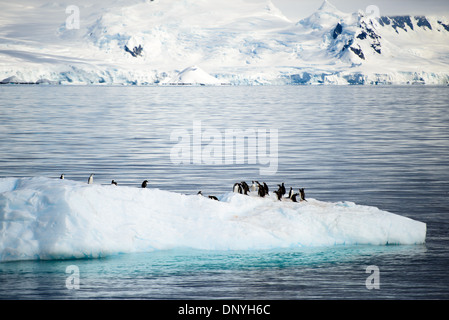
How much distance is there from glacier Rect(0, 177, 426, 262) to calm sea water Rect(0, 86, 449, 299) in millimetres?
324

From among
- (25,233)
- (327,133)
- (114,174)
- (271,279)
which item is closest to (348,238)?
(271,279)

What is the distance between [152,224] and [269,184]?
38.5 feet

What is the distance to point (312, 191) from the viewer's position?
78.3ft

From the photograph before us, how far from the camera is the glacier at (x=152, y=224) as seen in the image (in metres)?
14.1

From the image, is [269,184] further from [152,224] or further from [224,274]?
[224,274]

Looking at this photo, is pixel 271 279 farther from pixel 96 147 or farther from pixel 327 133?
pixel 327 133

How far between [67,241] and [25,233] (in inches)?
40.4

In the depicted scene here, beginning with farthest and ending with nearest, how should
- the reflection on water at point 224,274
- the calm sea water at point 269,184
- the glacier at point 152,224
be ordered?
the glacier at point 152,224, the calm sea water at point 269,184, the reflection on water at point 224,274

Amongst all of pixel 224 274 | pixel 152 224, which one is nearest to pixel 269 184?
pixel 152 224

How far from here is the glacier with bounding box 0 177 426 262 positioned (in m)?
14.1

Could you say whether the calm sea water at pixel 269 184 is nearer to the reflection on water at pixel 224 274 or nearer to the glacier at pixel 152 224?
the reflection on water at pixel 224 274

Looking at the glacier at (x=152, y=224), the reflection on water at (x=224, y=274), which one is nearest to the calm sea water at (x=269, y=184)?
the reflection on water at (x=224, y=274)

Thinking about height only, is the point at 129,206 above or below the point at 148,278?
above

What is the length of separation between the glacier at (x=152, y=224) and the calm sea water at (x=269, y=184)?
1.06 ft
